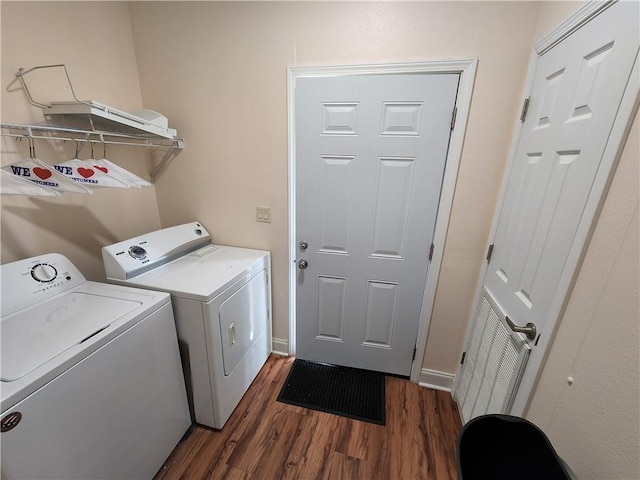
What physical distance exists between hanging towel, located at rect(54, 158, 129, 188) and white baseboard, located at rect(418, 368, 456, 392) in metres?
2.23

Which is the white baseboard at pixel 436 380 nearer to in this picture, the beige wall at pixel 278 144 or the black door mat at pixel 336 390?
the beige wall at pixel 278 144

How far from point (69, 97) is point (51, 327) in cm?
120

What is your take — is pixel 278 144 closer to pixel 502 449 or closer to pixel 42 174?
pixel 42 174

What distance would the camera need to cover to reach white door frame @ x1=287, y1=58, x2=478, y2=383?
1312 millimetres

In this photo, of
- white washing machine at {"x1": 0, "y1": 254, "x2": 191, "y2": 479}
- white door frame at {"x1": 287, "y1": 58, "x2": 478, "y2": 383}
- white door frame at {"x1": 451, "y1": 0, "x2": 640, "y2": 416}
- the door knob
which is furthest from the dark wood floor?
the door knob

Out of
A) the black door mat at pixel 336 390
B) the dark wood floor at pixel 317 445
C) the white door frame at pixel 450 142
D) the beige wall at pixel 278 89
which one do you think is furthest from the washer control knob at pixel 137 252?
the black door mat at pixel 336 390

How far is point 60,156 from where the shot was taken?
1.36 m


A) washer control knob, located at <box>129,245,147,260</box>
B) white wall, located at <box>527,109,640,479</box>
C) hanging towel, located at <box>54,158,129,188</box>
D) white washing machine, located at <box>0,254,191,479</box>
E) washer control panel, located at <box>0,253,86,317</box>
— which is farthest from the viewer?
washer control knob, located at <box>129,245,147,260</box>

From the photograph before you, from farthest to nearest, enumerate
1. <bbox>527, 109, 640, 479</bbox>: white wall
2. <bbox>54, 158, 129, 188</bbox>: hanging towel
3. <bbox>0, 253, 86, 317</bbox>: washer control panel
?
<bbox>54, 158, 129, 188</bbox>: hanging towel → <bbox>0, 253, 86, 317</bbox>: washer control panel → <bbox>527, 109, 640, 479</bbox>: white wall

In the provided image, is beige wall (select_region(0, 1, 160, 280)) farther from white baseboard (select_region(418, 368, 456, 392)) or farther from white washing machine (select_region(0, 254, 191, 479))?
white baseboard (select_region(418, 368, 456, 392))

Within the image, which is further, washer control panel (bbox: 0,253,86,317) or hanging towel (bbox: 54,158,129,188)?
hanging towel (bbox: 54,158,129,188)

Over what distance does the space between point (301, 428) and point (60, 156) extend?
2.03 m

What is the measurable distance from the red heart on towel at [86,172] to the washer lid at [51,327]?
559 mm

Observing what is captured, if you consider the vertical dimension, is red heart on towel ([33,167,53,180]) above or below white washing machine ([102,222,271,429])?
above
